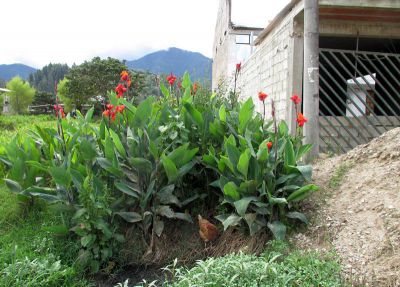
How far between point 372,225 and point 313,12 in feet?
10.1

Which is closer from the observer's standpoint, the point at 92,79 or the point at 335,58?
the point at 335,58

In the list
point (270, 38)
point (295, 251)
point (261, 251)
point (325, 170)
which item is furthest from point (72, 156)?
point (270, 38)

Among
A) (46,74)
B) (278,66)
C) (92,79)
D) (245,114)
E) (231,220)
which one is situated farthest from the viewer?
(46,74)

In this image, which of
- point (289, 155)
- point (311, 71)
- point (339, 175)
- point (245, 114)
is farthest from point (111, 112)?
point (311, 71)

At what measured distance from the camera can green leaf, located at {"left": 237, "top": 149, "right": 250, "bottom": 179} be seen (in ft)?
11.2

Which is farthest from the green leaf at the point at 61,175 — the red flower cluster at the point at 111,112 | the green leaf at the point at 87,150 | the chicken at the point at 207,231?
the chicken at the point at 207,231

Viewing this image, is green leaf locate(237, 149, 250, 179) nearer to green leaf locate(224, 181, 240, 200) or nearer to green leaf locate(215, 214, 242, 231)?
green leaf locate(224, 181, 240, 200)

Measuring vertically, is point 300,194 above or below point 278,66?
below

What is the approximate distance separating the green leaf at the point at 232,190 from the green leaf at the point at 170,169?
466 millimetres

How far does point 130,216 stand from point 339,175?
79.1 inches

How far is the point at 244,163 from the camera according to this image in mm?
3453

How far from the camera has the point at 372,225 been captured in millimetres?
3248

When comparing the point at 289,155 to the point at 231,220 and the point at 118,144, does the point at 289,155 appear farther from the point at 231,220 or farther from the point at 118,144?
the point at 118,144

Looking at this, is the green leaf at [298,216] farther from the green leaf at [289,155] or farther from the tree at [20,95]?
the tree at [20,95]
